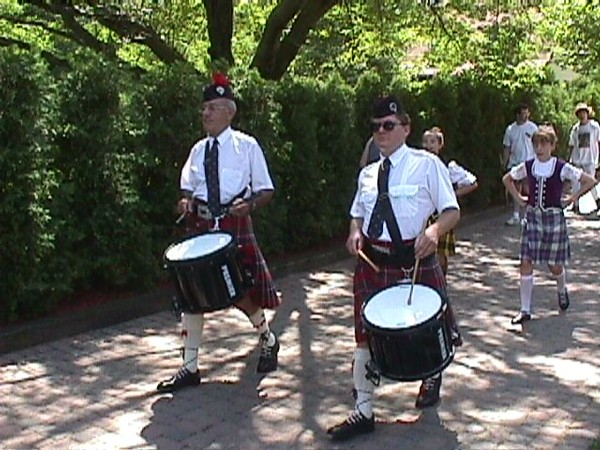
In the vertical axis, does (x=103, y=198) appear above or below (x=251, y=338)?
above

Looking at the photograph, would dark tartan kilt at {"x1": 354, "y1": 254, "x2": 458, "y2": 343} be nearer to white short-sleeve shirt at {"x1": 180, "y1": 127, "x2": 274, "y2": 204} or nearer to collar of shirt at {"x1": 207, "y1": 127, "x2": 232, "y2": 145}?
white short-sleeve shirt at {"x1": 180, "y1": 127, "x2": 274, "y2": 204}

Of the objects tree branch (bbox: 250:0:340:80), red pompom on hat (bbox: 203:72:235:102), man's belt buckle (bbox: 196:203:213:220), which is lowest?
man's belt buckle (bbox: 196:203:213:220)

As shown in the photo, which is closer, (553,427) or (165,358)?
(553,427)

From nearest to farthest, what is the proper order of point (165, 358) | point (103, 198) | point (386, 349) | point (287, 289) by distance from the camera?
point (386, 349), point (165, 358), point (103, 198), point (287, 289)

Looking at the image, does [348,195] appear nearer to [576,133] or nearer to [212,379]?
[576,133]

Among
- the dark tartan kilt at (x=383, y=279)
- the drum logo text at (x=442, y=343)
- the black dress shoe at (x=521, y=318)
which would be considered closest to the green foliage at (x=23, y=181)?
the dark tartan kilt at (x=383, y=279)

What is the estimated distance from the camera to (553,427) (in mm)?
5723

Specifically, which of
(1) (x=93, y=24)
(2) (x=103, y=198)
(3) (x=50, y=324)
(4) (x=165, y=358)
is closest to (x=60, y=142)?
(2) (x=103, y=198)

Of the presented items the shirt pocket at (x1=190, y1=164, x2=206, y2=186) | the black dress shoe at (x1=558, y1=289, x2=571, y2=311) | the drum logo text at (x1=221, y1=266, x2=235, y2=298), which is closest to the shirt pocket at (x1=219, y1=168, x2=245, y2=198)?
the shirt pocket at (x1=190, y1=164, x2=206, y2=186)

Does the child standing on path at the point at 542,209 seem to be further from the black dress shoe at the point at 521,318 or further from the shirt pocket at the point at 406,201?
the shirt pocket at the point at 406,201

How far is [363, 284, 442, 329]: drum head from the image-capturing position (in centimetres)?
513

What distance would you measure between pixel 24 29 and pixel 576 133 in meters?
9.28

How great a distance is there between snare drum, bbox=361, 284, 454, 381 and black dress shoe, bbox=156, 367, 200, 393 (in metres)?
1.63

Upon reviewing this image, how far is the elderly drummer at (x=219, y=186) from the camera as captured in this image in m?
6.40
